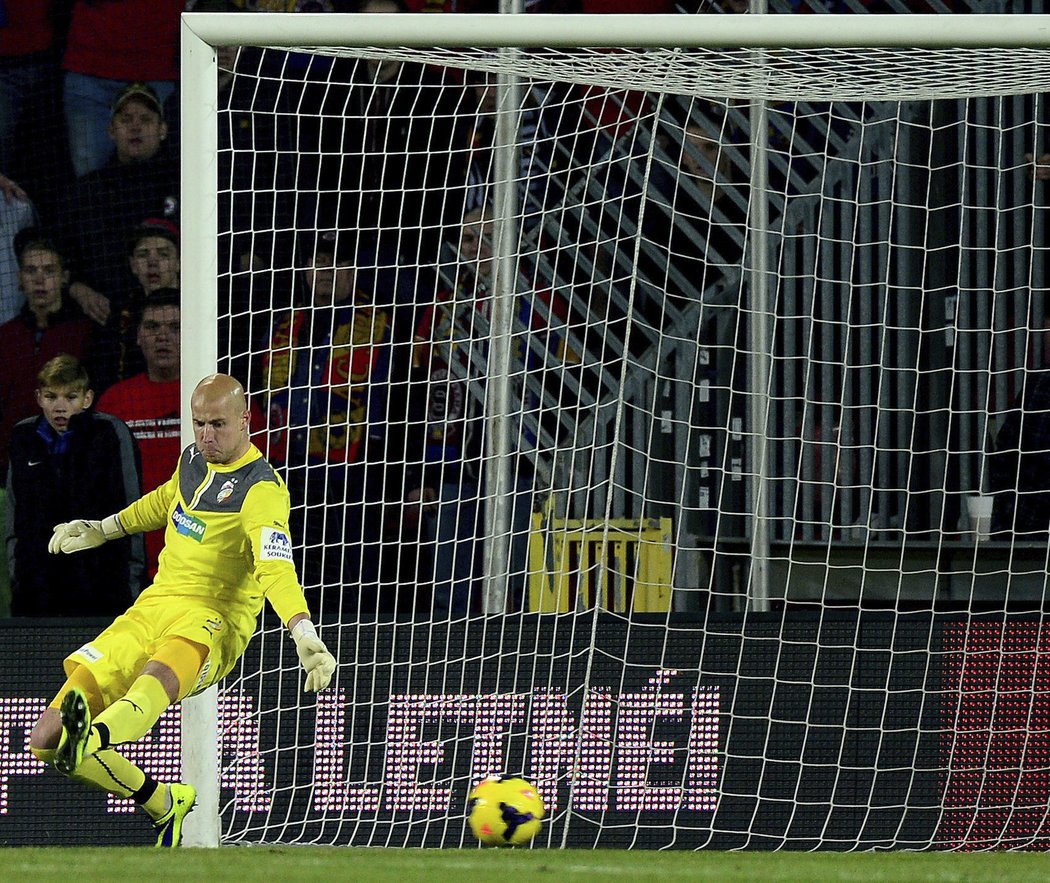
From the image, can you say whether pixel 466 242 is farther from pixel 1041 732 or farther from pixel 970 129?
pixel 1041 732

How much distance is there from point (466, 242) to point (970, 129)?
2.78 meters

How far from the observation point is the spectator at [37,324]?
8.27 meters

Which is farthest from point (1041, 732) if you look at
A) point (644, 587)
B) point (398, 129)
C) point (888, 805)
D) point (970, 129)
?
point (398, 129)

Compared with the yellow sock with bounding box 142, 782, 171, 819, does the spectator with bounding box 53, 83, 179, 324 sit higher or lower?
higher

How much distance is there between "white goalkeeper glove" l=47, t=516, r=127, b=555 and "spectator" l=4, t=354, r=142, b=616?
179cm

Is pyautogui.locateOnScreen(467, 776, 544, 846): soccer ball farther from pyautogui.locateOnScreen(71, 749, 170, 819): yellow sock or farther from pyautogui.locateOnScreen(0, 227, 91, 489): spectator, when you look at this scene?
pyautogui.locateOnScreen(0, 227, 91, 489): spectator

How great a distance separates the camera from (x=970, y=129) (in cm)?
895

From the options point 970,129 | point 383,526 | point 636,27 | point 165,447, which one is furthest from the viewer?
point 970,129

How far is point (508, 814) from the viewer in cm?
521

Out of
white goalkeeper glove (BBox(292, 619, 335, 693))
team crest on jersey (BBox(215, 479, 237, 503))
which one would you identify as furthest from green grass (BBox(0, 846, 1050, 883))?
team crest on jersey (BBox(215, 479, 237, 503))

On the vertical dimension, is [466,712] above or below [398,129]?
below

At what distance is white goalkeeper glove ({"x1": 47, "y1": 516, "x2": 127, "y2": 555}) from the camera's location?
5.45 metres

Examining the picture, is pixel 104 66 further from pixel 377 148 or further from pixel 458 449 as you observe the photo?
pixel 458 449

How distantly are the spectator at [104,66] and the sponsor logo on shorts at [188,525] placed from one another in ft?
12.4
